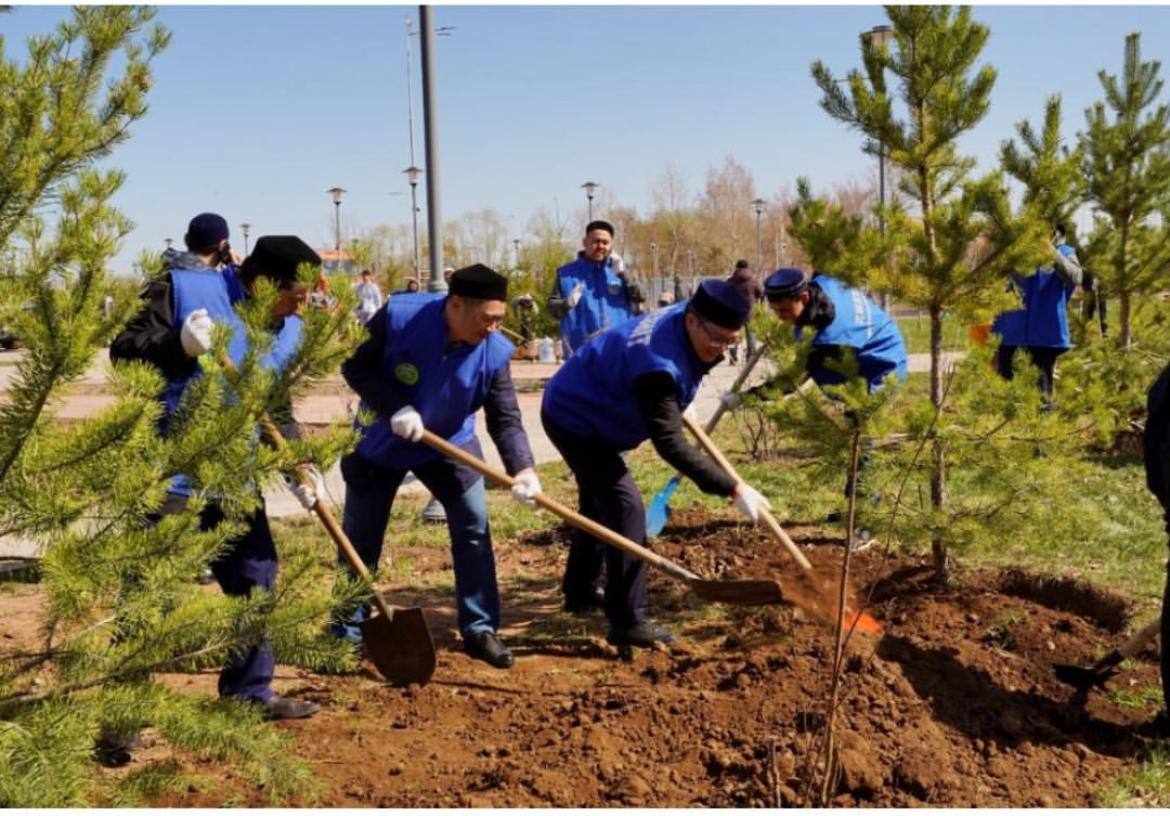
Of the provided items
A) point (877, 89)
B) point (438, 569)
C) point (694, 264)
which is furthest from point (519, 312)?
point (694, 264)

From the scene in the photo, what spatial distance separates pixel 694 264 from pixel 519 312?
2600 cm

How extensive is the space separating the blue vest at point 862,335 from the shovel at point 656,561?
1792 mm

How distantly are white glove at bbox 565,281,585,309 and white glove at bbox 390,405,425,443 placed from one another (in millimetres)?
4270

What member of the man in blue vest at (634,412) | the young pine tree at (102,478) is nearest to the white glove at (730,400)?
the man in blue vest at (634,412)

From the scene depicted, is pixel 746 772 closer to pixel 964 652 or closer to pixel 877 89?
pixel 964 652

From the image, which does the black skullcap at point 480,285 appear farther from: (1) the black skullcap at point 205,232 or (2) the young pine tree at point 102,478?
(2) the young pine tree at point 102,478

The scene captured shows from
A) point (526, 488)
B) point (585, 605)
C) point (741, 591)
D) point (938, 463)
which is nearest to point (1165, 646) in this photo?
point (938, 463)

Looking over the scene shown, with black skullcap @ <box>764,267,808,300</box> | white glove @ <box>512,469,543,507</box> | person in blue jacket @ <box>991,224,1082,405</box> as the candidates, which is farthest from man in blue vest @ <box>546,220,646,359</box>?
white glove @ <box>512,469,543,507</box>

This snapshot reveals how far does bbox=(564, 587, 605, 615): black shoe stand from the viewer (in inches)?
209

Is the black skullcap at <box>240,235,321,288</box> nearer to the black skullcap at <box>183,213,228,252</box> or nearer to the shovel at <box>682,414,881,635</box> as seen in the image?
the black skullcap at <box>183,213,228,252</box>

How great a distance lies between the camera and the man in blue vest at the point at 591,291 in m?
8.37

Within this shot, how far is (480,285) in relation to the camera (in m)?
4.14

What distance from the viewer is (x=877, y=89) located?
187 inches

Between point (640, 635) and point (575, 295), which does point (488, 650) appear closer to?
point (640, 635)
